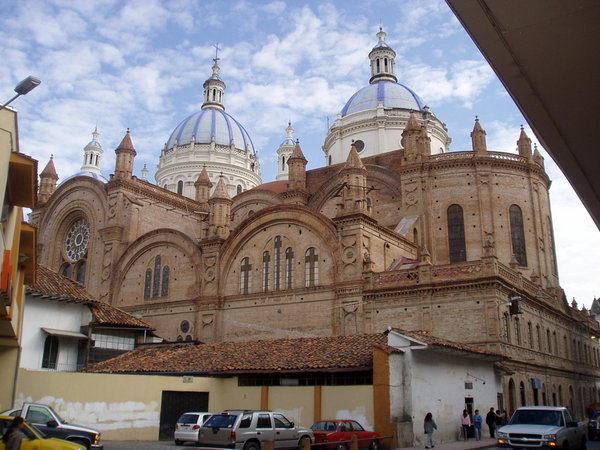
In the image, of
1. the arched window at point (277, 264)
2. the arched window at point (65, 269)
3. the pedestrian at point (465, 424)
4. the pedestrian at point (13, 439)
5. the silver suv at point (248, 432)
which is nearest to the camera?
the pedestrian at point (13, 439)

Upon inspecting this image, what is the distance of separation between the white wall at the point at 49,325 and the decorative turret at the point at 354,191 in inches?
597

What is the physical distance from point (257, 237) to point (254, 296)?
12.7 ft

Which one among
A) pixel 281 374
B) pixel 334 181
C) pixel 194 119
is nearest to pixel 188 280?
pixel 334 181

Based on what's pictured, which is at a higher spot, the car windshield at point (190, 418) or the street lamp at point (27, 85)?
the street lamp at point (27, 85)

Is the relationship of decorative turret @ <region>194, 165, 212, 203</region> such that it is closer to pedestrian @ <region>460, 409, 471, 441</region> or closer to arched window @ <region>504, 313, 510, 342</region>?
arched window @ <region>504, 313, 510, 342</region>

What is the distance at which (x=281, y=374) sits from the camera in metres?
24.8

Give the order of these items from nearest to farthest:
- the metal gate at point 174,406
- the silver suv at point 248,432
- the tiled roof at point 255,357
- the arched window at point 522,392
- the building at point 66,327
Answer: the silver suv at point 248,432 → the tiled roof at point 255,357 → the metal gate at point 174,406 → the building at point 66,327 → the arched window at point 522,392

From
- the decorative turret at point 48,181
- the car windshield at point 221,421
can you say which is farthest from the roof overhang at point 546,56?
the decorative turret at point 48,181

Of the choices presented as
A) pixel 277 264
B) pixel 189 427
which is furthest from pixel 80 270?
pixel 189 427

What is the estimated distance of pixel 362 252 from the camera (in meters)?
34.8

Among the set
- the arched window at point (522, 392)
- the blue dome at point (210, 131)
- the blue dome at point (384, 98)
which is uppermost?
the blue dome at point (210, 131)

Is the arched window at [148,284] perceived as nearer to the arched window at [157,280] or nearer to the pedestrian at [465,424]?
the arched window at [157,280]

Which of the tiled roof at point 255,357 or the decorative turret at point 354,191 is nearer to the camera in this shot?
the tiled roof at point 255,357

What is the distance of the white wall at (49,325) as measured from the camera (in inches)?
1049
